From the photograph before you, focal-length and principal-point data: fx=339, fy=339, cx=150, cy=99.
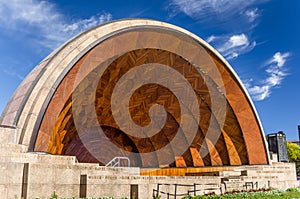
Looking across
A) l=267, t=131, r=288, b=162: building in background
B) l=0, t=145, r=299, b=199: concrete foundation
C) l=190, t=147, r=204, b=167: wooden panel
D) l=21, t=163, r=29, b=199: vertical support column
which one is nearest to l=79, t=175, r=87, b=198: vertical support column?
l=0, t=145, r=299, b=199: concrete foundation

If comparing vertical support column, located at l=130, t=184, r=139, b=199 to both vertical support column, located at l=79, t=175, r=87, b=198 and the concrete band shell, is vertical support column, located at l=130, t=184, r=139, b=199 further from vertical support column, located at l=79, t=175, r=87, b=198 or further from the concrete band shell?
the concrete band shell

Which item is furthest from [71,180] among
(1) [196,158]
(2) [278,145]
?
(2) [278,145]

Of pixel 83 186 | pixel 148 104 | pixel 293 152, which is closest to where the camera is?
pixel 83 186

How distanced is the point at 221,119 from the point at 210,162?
3284mm

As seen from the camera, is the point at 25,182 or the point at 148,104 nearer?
the point at 25,182

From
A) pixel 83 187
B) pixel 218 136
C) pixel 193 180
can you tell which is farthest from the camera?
pixel 218 136

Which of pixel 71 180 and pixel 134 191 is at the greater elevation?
pixel 71 180

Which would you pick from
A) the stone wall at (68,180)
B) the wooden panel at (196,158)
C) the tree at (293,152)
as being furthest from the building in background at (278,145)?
the tree at (293,152)

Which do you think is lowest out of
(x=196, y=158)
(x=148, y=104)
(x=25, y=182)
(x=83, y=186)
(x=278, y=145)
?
(x=83, y=186)

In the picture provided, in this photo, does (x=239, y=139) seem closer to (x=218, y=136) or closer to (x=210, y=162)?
(x=218, y=136)

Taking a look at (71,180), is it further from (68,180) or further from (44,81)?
(44,81)

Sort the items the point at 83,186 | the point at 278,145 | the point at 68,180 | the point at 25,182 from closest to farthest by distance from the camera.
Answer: the point at 25,182
the point at 68,180
the point at 83,186
the point at 278,145

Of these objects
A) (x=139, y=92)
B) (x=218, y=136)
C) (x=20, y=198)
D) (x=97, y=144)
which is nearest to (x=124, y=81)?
(x=139, y=92)

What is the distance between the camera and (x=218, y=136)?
21.1 m
